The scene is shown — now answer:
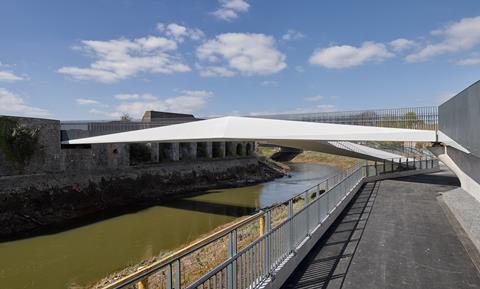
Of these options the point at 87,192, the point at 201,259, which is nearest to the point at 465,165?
the point at 201,259

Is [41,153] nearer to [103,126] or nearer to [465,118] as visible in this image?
[103,126]

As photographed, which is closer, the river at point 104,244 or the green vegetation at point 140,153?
the river at point 104,244

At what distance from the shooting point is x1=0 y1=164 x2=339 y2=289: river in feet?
33.9

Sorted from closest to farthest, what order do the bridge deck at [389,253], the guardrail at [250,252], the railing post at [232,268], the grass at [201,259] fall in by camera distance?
the guardrail at [250,252] → the railing post at [232,268] → the bridge deck at [389,253] → the grass at [201,259]

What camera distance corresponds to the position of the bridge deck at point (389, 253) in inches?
219

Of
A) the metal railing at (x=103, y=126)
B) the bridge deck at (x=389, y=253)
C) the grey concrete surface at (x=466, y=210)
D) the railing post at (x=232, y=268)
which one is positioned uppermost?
the metal railing at (x=103, y=126)

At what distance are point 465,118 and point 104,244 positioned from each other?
13174 millimetres

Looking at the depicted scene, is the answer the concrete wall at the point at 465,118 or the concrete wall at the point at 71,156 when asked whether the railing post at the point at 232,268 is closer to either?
the concrete wall at the point at 465,118

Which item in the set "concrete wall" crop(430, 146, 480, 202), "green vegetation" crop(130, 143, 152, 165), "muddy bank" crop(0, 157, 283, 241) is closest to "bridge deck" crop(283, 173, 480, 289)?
"concrete wall" crop(430, 146, 480, 202)

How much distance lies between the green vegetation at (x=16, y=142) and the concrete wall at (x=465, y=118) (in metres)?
19.9

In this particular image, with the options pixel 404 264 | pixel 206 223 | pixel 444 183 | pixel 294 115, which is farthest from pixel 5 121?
pixel 444 183

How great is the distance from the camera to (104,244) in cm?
1332

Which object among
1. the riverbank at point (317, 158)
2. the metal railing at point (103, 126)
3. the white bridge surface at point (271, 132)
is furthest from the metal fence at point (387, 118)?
the riverbank at point (317, 158)

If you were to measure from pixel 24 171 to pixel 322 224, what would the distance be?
17.0 m
